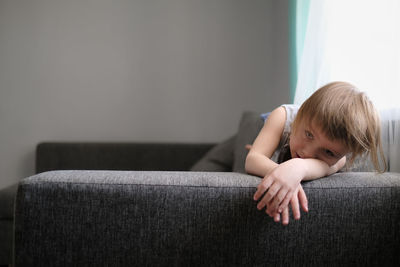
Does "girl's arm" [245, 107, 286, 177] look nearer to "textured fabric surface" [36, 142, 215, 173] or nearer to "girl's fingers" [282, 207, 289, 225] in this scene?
"girl's fingers" [282, 207, 289, 225]

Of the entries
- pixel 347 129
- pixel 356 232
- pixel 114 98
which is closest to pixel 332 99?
pixel 347 129

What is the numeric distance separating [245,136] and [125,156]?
0.91 m

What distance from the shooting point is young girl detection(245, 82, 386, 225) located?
0.68 meters

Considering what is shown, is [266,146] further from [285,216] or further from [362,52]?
[362,52]

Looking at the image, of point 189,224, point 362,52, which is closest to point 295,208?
point 189,224

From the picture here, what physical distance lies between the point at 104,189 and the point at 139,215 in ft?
0.28

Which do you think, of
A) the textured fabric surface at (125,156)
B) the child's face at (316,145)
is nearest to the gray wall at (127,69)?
the textured fabric surface at (125,156)

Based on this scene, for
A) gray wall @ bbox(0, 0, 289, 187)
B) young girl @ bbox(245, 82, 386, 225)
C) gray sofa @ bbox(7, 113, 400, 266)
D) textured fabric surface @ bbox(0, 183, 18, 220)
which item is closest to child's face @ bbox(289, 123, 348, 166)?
young girl @ bbox(245, 82, 386, 225)

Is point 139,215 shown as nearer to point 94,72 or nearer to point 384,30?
point 384,30

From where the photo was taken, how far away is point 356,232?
0.73 metres

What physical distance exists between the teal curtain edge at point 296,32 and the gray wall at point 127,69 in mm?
307

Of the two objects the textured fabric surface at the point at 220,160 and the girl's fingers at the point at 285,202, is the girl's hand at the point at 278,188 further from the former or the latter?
the textured fabric surface at the point at 220,160

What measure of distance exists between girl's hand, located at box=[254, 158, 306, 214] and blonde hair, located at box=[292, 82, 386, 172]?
16cm

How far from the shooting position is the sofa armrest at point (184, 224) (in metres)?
0.69
